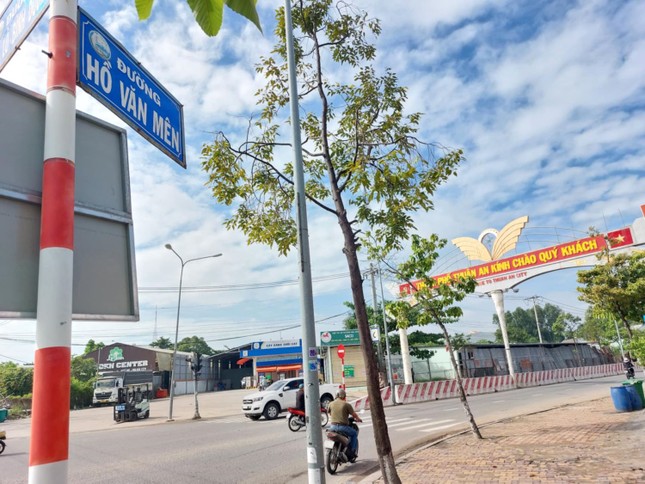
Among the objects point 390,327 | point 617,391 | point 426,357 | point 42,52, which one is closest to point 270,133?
point 42,52

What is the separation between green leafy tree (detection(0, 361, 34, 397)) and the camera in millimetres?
44188

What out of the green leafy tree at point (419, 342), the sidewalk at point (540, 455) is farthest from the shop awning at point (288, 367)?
the sidewalk at point (540, 455)

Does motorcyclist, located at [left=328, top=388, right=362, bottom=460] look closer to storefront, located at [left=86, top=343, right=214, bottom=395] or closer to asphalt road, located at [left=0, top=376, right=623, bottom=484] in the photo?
asphalt road, located at [left=0, top=376, right=623, bottom=484]

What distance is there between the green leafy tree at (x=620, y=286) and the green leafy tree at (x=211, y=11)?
1848 centimetres

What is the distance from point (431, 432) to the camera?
1359 centimetres

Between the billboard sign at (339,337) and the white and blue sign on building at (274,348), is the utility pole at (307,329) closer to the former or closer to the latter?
the billboard sign at (339,337)

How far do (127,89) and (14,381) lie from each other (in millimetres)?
52789

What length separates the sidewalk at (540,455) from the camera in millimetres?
7078

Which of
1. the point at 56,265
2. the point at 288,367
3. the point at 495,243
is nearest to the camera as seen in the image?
the point at 56,265

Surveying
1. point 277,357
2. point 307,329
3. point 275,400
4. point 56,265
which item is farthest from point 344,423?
point 277,357

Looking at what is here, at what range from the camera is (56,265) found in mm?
2125

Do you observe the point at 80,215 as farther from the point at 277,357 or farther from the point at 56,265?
the point at 277,357

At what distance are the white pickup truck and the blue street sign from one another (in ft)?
61.2

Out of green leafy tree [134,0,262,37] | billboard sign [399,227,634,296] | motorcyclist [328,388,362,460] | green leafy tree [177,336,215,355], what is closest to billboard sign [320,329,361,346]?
billboard sign [399,227,634,296]
